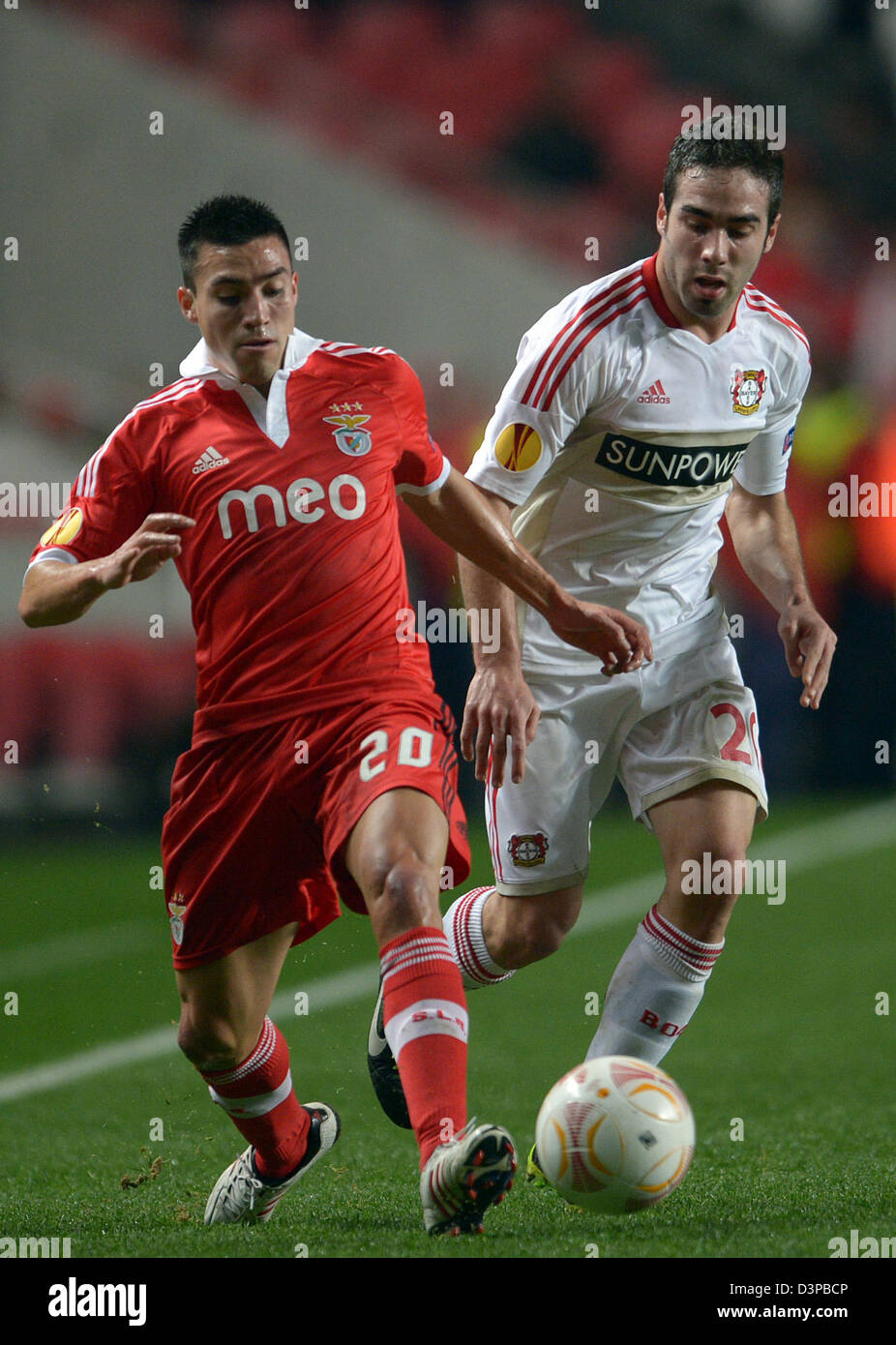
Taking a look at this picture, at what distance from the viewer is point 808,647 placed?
430cm

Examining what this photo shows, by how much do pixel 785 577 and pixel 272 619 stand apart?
141 cm

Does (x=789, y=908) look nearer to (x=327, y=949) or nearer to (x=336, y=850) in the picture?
(x=327, y=949)

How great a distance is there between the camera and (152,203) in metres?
15.3

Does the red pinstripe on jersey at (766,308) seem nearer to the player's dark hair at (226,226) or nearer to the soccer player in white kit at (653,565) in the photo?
the soccer player in white kit at (653,565)

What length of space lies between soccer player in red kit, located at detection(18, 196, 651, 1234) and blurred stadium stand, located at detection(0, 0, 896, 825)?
8499 millimetres

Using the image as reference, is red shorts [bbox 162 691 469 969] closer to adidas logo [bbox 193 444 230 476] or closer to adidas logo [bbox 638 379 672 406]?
adidas logo [bbox 193 444 230 476]

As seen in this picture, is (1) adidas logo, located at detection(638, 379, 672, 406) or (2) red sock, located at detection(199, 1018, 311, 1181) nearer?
(2) red sock, located at detection(199, 1018, 311, 1181)

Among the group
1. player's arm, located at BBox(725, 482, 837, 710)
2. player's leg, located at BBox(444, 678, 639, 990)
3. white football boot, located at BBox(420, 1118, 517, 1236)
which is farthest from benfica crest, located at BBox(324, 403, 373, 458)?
white football boot, located at BBox(420, 1118, 517, 1236)

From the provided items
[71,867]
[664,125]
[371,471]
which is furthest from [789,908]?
[664,125]

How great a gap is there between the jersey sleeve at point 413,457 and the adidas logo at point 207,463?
41 cm

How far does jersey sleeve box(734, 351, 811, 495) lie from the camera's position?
4.46 m

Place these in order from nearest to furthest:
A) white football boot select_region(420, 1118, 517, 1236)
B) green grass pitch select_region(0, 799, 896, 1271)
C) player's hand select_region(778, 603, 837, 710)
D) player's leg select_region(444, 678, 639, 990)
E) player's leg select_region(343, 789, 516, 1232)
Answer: white football boot select_region(420, 1118, 517, 1236) < player's leg select_region(343, 789, 516, 1232) < green grass pitch select_region(0, 799, 896, 1271) < player's hand select_region(778, 603, 837, 710) < player's leg select_region(444, 678, 639, 990)

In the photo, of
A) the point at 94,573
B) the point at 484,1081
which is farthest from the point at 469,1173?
the point at 484,1081

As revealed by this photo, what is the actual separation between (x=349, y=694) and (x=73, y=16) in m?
13.8
